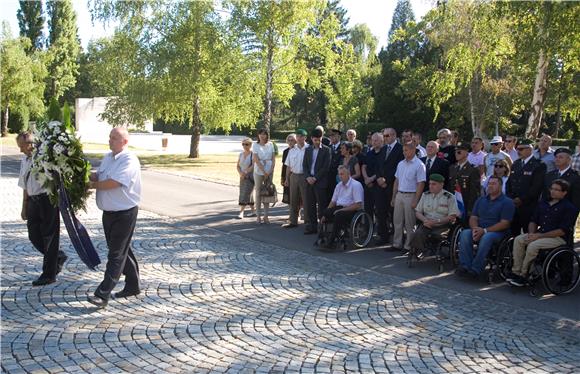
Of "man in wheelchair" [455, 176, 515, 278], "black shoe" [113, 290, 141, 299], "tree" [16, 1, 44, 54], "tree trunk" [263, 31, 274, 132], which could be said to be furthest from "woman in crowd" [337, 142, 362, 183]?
"tree" [16, 1, 44, 54]

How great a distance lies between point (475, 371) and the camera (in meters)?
4.98

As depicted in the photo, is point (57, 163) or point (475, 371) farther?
point (57, 163)

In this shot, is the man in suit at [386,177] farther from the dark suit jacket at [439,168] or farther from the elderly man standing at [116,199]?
the elderly man standing at [116,199]

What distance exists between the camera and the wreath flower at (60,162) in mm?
6609

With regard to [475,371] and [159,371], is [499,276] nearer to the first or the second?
[475,371]

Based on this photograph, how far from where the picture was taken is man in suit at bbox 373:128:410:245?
408 inches

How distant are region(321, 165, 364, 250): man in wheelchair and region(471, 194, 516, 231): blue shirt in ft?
7.23

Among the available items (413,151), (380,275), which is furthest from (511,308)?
(413,151)

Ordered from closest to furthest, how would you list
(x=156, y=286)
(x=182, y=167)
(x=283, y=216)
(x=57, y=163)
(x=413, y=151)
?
(x=57, y=163), (x=156, y=286), (x=413, y=151), (x=283, y=216), (x=182, y=167)

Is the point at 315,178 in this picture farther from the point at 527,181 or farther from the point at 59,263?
the point at 59,263

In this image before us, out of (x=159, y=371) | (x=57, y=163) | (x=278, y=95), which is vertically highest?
(x=278, y=95)

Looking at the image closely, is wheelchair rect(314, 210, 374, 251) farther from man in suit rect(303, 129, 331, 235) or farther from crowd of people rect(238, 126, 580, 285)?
man in suit rect(303, 129, 331, 235)

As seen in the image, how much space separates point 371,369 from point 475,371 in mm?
901

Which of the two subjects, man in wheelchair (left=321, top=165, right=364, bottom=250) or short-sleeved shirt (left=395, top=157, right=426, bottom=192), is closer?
short-sleeved shirt (left=395, top=157, right=426, bottom=192)
